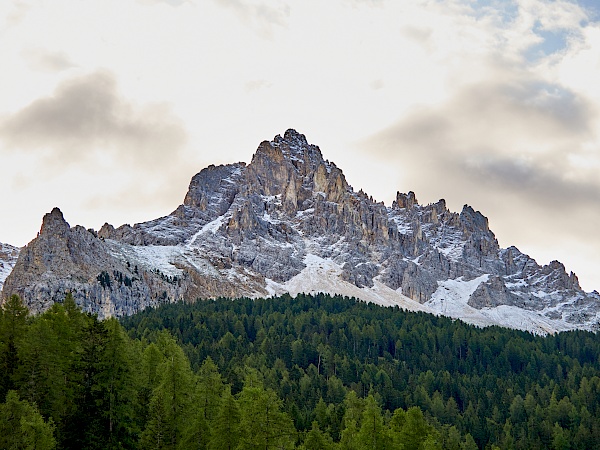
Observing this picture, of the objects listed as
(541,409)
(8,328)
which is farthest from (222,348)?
(8,328)

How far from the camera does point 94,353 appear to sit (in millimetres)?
65375

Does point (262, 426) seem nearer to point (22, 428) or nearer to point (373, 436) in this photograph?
point (373, 436)

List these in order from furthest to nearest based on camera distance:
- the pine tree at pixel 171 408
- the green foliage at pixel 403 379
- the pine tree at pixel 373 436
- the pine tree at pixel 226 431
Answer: the green foliage at pixel 403 379 → the pine tree at pixel 373 436 → the pine tree at pixel 171 408 → the pine tree at pixel 226 431

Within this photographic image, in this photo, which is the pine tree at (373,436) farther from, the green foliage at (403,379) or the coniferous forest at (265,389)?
the green foliage at (403,379)

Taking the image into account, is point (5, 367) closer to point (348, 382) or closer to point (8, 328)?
point (8, 328)

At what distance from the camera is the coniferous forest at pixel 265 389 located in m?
62.9

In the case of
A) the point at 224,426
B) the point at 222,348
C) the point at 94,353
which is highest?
the point at 222,348

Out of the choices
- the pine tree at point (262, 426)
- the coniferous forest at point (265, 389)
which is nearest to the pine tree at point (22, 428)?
the coniferous forest at point (265, 389)

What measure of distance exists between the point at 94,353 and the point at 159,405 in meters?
7.80

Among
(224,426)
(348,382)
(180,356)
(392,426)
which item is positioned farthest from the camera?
(348,382)

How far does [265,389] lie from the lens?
118625 millimetres

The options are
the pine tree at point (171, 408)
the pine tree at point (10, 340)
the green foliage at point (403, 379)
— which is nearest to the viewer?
the pine tree at point (171, 408)

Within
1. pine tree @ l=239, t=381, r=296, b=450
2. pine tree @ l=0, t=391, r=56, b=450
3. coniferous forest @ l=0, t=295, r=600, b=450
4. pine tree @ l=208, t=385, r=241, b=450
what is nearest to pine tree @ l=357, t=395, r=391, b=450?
coniferous forest @ l=0, t=295, r=600, b=450

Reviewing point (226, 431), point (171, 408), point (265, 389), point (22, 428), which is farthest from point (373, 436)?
point (265, 389)
